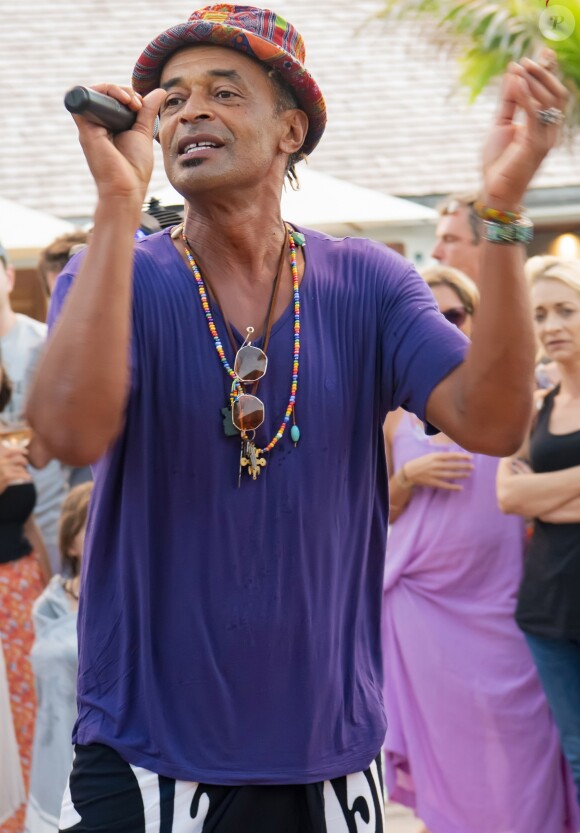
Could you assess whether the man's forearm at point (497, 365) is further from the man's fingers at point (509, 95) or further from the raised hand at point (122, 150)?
the raised hand at point (122, 150)

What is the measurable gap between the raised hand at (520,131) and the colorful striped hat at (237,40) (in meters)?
0.51

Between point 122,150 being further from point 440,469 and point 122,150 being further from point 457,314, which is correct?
point 457,314

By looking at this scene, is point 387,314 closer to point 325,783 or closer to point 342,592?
point 342,592

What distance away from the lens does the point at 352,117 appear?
44.9ft

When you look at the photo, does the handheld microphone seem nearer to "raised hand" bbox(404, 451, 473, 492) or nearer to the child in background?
the child in background

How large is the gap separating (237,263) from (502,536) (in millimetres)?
3087

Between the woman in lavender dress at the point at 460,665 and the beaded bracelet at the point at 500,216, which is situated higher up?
the beaded bracelet at the point at 500,216

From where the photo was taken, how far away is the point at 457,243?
6.85 meters

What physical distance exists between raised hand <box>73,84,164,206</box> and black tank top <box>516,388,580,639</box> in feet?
10.4

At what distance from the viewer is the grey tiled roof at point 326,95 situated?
1257cm

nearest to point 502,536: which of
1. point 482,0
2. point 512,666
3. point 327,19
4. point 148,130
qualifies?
point 512,666

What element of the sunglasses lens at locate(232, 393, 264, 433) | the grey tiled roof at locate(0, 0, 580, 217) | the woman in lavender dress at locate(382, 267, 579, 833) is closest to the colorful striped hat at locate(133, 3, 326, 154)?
the sunglasses lens at locate(232, 393, 264, 433)

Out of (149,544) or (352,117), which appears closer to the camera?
(149,544)

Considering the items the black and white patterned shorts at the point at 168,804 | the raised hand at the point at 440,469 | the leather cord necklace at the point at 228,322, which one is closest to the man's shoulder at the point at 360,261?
the leather cord necklace at the point at 228,322
